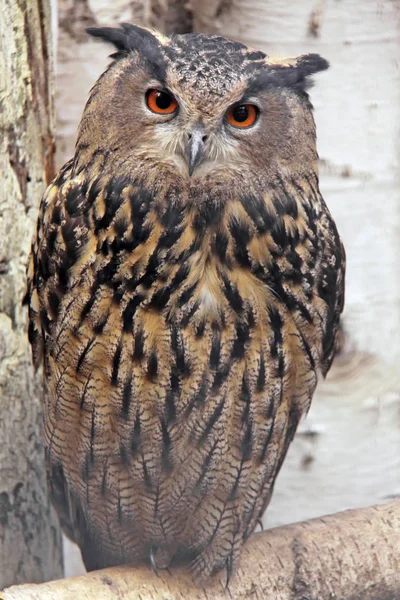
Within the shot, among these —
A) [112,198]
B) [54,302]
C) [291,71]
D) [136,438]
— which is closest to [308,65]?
[291,71]

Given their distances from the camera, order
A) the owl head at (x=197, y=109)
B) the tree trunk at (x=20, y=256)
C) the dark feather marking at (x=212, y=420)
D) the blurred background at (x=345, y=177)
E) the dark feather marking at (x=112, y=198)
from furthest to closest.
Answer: the blurred background at (x=345, y=177) < the tree trunk at (x=20, y=256) < the dark feather marking at (x=212, y=420) < the dark feather marking at (x=112, y=198) < the owl head at (x=197, y=109)

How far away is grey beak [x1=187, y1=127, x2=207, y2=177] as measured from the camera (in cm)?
145

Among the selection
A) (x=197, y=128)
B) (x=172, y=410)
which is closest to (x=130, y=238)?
(x=197, y=128)

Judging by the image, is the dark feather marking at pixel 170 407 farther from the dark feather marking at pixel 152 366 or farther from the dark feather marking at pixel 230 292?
the dark feather marking at pixel 230 292

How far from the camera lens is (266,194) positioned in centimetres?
158

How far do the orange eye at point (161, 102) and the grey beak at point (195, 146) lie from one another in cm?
6

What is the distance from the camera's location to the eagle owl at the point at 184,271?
1.50m

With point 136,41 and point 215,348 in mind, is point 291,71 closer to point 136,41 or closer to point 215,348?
point 136,41

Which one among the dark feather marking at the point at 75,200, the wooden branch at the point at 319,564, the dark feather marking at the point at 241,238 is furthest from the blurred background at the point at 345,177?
the dark feather marking at the point at 241,238

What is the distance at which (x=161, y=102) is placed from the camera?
4.87 feet

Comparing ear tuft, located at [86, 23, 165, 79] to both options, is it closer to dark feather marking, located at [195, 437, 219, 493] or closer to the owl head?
the owl head

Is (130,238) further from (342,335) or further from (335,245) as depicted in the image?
(342,335)

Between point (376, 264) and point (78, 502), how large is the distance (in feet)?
2.97

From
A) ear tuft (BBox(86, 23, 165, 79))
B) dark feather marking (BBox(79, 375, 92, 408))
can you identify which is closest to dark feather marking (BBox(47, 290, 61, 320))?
dark feather marking (BBox(79, 375, 92, 408))
